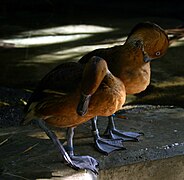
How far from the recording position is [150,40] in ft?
9.59

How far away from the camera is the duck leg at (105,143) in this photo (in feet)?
10.4

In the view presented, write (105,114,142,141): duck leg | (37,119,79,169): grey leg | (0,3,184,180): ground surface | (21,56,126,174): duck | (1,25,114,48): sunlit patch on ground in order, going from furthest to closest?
(1,25,114,48): sunlit patch on ground < (105,114,142,141): duck leg < (0,3,184,180): ground surface < (37,119,79,169): grey leg < (21,56,126,174): duck

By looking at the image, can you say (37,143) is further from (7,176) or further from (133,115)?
(133,115)

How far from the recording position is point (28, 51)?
7.66m

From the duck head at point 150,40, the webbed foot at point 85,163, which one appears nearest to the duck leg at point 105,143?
the webbed foot at point 85,163

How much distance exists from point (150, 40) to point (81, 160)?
2.54ft

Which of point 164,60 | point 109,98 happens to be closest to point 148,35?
point 109,98

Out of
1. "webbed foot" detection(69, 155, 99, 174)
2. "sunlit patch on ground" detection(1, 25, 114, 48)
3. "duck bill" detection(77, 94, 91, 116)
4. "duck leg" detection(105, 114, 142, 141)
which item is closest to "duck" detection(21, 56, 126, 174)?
"duck bill" detection(77, 94, 91, 116)

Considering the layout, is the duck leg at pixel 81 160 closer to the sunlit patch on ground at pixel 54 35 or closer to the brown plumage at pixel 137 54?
the brown plumage at pixel 137 54

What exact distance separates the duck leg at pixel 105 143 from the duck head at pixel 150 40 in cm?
54

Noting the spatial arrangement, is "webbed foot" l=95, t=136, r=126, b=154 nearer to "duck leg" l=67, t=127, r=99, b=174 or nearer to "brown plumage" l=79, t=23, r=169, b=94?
"duck leg" l=67, t=127, r=99, b=174

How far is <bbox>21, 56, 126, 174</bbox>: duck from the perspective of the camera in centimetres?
255

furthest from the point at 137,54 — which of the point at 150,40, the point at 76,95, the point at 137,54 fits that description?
the point at 76,95

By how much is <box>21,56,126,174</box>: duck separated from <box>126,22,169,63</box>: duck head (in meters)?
0.32
